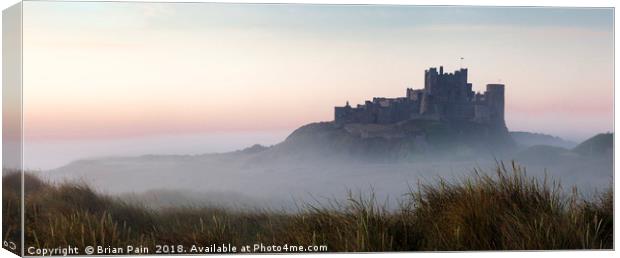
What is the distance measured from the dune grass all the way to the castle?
69cm

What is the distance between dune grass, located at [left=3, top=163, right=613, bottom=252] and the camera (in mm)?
13539

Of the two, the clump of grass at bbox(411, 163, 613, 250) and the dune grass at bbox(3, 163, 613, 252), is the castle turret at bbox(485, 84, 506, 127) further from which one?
the dune grass at bbox(3, 163, 613, 252)

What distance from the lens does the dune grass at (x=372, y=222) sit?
44.4 feet

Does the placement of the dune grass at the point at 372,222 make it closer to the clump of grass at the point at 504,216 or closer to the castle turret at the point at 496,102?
the clump of grass at the point at 504,216

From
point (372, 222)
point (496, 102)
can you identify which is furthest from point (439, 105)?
point (372, 222)

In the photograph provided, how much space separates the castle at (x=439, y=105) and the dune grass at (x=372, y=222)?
2.27ft

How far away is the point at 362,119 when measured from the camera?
45.9ft

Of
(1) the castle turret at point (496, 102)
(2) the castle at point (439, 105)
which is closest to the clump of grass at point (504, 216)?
(1) the castle turret at point (496, 102)

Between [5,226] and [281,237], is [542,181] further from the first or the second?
[5,226]

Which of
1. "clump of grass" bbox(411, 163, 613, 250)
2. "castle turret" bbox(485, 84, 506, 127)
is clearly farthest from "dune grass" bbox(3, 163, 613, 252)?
"castle turret" bbox(485, 84, 506, 127)

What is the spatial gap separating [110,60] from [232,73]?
1.19 metres

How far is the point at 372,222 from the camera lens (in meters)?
13.7

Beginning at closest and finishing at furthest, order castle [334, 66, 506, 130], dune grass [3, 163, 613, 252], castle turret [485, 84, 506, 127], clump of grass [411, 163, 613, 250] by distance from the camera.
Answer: dune grass [3, 163, 613, 252] < clump of grass [411, 163, 613, 250] < castle [334, 66, 506, 130] < castle turret [485, 84, 506, 127]

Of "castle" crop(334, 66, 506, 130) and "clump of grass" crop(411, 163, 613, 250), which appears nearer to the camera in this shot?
"clump of grass" crop(411, 163, 613, 250)
